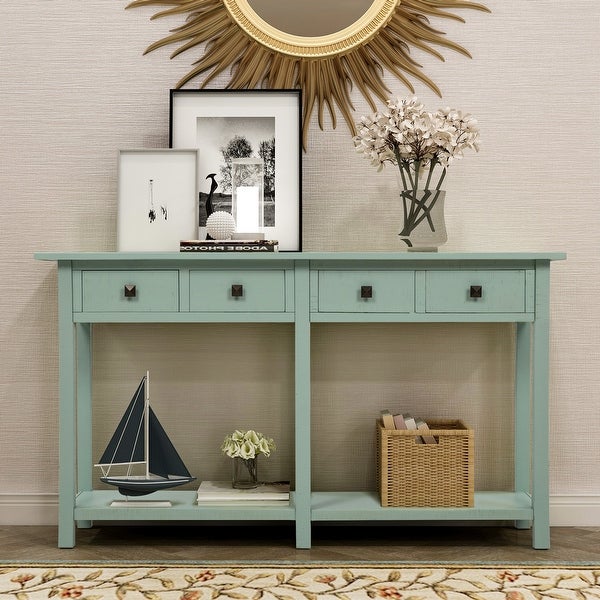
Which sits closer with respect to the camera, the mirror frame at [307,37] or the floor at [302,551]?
the floor at [302,551]

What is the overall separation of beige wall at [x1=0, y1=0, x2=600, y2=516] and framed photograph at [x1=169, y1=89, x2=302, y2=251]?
0.10 meters

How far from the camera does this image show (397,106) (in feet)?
8.00

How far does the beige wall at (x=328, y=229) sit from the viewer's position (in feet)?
8.83

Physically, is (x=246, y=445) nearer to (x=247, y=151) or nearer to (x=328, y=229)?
(x=328, y=229)

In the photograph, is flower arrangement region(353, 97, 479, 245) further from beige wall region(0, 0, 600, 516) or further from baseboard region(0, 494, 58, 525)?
baseboard region(0, 494, 58, 525)

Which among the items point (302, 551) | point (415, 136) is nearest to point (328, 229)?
point (415, 136)

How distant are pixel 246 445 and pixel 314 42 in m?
1.39

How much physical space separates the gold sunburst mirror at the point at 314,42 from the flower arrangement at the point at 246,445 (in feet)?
3.53

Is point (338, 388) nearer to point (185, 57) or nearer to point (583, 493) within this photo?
point (583, 493)

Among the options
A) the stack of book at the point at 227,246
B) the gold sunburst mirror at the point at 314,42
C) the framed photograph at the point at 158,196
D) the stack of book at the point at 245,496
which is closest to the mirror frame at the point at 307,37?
the gold sunburst mirror at the point at 314,42

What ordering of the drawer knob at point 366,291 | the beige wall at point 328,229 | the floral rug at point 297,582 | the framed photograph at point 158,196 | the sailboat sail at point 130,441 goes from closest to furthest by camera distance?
1. the floral rug at point 297,582
2. the drawer knob at point 366,291
3. the sailboat sail at point 130,441
4. the framed photograph at point 158,196
5. the beige wall at point 328,229

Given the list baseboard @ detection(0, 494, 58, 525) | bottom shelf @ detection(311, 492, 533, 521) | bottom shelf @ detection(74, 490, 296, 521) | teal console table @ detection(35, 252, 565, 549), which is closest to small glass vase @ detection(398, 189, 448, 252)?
teal console table @ detection(35, 252, 565, 549)

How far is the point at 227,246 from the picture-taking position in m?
2.38

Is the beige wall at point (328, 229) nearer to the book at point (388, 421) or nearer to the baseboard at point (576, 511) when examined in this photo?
the baseboard at point (576, 511)
